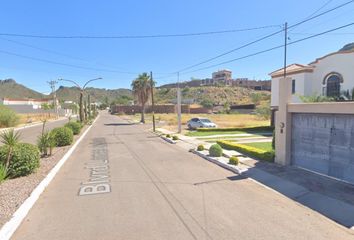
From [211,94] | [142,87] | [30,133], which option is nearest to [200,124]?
[30,133]

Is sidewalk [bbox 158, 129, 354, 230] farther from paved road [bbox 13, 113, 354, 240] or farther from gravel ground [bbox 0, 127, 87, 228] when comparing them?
gravel ground [bbox 0, 127, 87, 228]

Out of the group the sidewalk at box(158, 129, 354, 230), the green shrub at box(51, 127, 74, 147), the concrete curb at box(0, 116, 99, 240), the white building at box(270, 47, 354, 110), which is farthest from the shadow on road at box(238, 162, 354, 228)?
the white building at box(270, 47, 354, 110)

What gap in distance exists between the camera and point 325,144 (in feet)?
35.2

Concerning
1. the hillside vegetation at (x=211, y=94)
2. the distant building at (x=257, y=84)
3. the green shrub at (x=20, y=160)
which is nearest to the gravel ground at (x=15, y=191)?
the green shrub at (x=20, y=160)

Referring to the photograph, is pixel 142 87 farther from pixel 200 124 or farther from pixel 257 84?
pixel 257 84

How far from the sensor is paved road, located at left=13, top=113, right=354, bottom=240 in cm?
615

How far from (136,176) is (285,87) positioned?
22.0ft

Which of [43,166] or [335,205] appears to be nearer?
[335,205]

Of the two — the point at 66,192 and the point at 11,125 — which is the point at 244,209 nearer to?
the point at 66,192

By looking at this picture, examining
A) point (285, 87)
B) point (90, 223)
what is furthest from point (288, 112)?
point (90, 223)

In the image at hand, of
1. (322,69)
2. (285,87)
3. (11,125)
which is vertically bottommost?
(11,125)

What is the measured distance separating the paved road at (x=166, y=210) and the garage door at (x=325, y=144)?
253cm

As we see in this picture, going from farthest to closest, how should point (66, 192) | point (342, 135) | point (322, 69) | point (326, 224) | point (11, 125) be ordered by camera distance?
point (11, 125), point (322, 69), point (342, 135), point (66, 192), point (326, 224)

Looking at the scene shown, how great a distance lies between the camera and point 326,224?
6719mm
